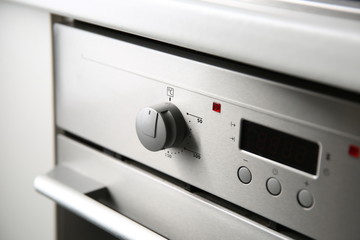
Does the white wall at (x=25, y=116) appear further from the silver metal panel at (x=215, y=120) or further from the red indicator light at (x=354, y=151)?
the red indicator light at (x=354, y=151)

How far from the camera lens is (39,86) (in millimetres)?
728

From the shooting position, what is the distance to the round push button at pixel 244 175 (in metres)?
0.50

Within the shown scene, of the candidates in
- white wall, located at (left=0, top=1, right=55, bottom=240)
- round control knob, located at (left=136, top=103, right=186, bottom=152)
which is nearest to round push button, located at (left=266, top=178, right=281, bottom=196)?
round control knob, located at (left=136, top=103, right=186, bottom=152)

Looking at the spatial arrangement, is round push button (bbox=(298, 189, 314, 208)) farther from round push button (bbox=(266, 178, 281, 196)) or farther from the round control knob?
the round control knob

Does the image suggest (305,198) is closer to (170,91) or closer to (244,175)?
(244,175)

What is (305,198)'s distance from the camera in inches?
18.3

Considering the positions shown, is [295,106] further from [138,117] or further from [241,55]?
[138,117]

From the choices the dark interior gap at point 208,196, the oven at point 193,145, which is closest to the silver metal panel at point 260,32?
the oven at point 193,145

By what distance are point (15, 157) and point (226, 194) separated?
391 millimetres

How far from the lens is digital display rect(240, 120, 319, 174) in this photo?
1.51 feet

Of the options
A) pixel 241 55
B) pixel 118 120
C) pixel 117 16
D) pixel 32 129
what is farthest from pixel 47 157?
pixel 241 55

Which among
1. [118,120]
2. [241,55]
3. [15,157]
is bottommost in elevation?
[15,157]

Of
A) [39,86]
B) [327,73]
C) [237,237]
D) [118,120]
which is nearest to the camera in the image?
[327,73]

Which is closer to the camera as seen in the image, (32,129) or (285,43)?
(285,43)
